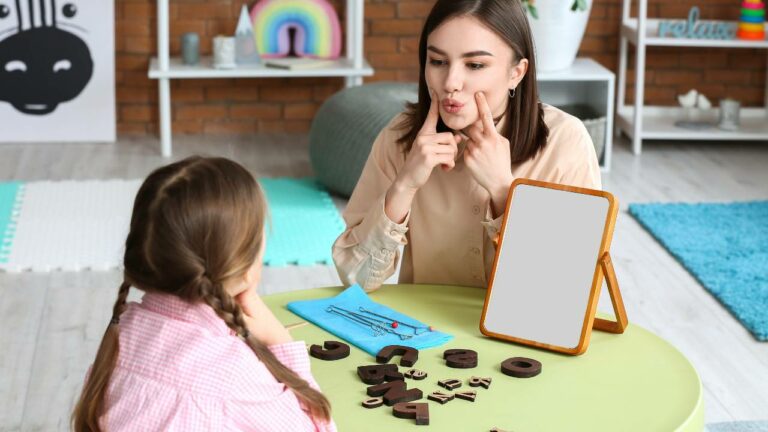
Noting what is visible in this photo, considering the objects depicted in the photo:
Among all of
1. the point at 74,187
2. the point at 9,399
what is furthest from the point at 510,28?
the point at 74,187

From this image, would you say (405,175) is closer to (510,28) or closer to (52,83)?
(510,28)

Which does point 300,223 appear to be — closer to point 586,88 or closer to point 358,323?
point 586,88

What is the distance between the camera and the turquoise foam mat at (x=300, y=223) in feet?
11.6

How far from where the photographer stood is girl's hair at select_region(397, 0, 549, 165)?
1.78 meters

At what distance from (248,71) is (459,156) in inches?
113

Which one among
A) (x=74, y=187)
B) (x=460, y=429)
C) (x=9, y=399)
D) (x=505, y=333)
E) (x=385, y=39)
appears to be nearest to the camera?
(x=460, y=429)

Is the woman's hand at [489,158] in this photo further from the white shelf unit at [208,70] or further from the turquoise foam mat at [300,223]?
the white shelf unit at [208,70]

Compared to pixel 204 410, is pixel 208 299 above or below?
above

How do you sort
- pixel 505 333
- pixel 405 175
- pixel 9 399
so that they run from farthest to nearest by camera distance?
pixel 9 399 → pixel 405 175 → pixel 505 333

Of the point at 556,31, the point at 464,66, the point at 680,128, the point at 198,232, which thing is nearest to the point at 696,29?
the point at 680,128

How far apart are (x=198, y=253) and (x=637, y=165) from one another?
374cm

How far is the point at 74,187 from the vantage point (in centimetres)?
421

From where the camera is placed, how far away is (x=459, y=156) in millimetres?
1887

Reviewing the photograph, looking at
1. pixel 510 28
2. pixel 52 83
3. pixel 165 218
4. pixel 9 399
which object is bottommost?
pixel 9 399
